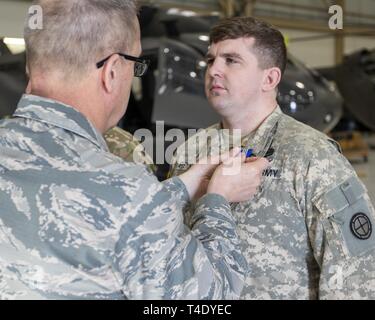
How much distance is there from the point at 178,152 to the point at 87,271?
1136mm

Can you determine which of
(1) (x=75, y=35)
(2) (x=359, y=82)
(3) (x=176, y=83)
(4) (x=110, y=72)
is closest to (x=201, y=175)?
(4) (x=110, y=72)

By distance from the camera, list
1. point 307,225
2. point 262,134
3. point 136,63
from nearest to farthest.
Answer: point 136,63 → point 307,225 → point 262,134

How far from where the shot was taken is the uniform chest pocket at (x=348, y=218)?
1.53 m

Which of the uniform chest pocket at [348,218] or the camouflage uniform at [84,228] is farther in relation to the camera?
the uniform chest pocket at [348,218]

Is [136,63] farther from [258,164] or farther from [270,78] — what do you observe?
[270,78]

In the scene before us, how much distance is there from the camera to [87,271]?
103cm

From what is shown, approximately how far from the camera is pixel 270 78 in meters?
1.87

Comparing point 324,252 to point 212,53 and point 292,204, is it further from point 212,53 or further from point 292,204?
point 212,53

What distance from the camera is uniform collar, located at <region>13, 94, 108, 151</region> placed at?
3.60 ft

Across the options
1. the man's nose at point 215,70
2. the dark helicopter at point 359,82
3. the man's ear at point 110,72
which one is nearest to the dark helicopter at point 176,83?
the man's nose at point 215,70

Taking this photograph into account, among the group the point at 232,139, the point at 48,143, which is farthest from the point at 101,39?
the point at 232,139

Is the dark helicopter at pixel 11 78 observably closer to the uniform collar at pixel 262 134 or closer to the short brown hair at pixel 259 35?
the short brown hair at pixel 259 35

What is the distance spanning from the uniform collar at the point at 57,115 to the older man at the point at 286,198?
640 mm

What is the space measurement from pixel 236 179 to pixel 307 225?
15.3 inches
